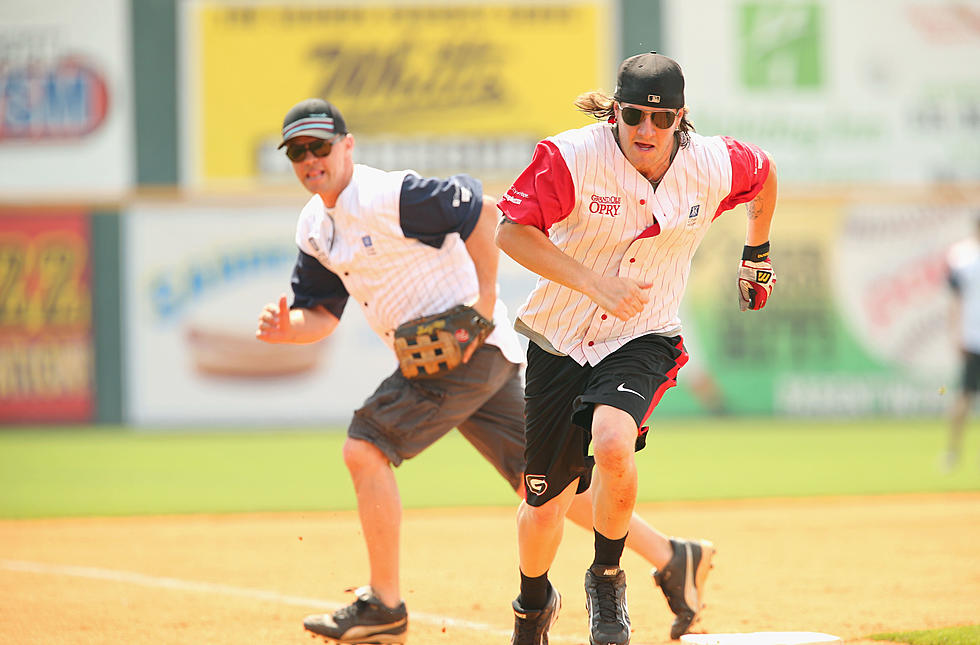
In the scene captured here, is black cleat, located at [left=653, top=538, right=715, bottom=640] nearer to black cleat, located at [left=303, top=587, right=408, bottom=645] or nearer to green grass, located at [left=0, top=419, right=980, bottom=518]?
black cleat, located at [left=303, top=587, right=408, bottom=645]

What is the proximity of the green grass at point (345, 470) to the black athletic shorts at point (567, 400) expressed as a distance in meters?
6.05

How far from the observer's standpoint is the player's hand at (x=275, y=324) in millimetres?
5449

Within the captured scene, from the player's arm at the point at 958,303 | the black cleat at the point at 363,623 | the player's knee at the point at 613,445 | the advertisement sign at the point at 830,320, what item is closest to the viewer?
the player's knee at the point at 613,445

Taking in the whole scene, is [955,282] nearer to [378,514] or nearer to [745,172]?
[745,172]

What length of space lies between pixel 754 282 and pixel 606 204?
2.85ft

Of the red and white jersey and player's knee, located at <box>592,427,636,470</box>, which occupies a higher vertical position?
the red and white jersey

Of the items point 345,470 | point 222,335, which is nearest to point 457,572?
point 345,470

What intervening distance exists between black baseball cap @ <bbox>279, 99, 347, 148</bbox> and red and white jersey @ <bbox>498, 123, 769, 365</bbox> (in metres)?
1.06

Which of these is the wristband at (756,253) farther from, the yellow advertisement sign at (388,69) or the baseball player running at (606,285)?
the yellow advertisement sign at (388,69)

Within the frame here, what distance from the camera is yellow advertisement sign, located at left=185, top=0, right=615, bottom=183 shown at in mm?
20203

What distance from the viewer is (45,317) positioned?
1941 centimetres

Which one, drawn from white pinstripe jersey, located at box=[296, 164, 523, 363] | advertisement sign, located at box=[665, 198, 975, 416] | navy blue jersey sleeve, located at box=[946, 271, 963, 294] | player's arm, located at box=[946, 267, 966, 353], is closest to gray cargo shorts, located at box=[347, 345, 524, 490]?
white pinstripe jersey, located at box=[296, 164, 523, 363]

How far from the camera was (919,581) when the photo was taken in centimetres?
676

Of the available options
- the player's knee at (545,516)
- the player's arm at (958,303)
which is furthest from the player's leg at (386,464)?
the player's arm at (958,303)
